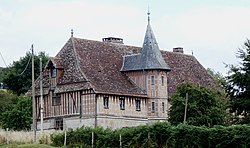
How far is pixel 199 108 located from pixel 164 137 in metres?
11.7

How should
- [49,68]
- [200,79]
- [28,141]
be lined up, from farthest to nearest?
[200,79] < [49,68] < [28,141]

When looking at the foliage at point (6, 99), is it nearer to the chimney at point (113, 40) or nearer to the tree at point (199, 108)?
the chimney at point (113, 40)

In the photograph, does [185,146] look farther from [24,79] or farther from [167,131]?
[24,79]

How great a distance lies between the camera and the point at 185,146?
1540 inches

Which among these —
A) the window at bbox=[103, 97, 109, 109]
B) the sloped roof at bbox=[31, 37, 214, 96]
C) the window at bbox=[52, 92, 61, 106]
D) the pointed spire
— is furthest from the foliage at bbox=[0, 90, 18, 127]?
the window at bbox=[103, 97, 109, 109]

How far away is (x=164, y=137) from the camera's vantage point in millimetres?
40719

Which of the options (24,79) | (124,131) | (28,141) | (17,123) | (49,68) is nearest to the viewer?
(124,131)

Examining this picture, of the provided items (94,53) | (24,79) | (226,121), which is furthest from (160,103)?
(24,79)

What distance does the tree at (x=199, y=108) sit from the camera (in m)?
51.3

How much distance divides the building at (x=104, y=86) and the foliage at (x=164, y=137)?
10437 millimetres

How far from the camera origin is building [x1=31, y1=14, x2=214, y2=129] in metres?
58.6

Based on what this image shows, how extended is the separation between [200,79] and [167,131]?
104 ft

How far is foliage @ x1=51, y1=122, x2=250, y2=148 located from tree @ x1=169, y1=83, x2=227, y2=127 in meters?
8.33

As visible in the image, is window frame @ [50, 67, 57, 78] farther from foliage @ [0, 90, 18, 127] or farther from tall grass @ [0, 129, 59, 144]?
foliage @ [0, 90, 18, 127]
